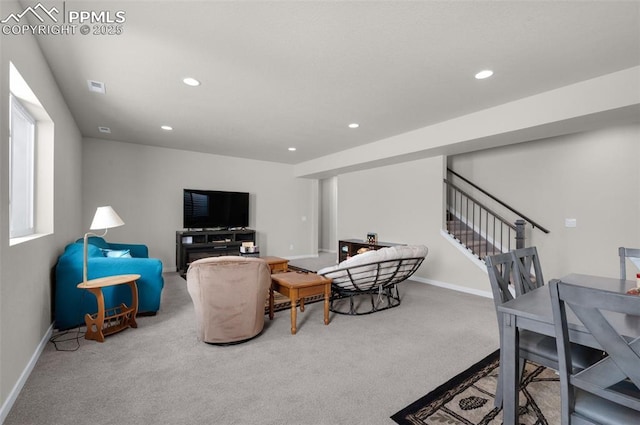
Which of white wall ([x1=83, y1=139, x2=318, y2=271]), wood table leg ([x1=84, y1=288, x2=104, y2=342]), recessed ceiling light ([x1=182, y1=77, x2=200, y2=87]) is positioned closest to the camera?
wood table leg ([x1=84, y1=288, x2=104, y2=342])

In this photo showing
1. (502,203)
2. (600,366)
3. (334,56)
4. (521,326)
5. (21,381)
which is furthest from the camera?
(502,203)

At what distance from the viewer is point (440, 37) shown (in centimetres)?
229

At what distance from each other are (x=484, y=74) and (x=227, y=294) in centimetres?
318

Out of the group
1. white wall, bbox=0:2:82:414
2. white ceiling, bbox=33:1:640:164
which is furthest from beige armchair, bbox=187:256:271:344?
white ceiling, bbox=33:1:640:164

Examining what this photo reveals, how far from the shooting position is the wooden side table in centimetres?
277

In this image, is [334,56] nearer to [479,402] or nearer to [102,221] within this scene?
[102,221]

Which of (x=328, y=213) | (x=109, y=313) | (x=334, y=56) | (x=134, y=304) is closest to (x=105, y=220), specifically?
(x=134, y=304)

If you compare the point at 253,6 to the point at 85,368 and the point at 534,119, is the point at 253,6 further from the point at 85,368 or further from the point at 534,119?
the point at 534,119

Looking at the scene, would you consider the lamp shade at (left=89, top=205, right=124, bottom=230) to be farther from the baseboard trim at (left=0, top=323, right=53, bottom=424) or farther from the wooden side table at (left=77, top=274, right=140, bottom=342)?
the baseboard trim at (left=0, top=323, right=53, bottom=424)

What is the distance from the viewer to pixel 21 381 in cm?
202

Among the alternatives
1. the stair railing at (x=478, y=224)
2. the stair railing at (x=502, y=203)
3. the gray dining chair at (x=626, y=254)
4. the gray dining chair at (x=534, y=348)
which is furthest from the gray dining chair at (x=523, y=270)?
the stair railing at (x=502, y=203)

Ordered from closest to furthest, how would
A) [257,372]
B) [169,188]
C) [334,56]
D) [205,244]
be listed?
[257,372] < [334,56] < [205,244] < [169,188]

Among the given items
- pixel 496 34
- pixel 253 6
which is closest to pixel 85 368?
pixel 253 6

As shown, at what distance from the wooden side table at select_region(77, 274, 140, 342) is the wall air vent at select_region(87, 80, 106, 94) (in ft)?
6.75
